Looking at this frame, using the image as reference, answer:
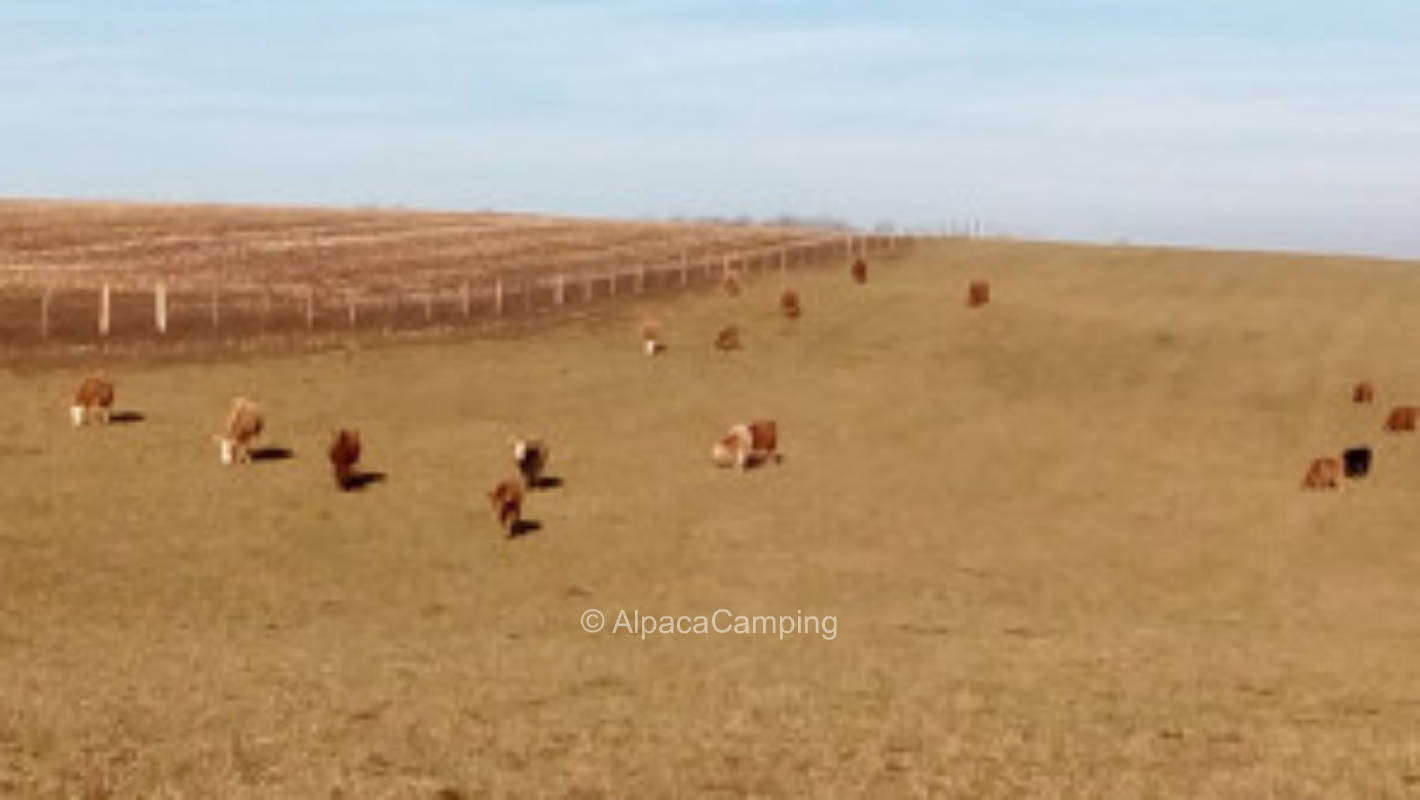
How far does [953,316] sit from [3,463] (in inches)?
1223

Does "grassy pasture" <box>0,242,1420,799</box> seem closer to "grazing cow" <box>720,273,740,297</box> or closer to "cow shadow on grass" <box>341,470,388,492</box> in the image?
"cow shadow on grass" <box>341,470,388,492</box>

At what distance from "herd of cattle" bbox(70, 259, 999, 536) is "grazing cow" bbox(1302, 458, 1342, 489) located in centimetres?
658

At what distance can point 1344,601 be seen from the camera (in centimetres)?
2244

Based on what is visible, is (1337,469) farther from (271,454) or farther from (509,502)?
(271,454)

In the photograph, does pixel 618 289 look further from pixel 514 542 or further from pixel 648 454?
pixel 514 542

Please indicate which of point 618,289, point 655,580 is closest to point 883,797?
point 655,580

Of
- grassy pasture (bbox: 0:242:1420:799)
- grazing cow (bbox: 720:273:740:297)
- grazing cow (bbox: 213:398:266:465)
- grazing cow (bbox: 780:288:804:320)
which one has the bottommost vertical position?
grassy pasture (bbox: 0:242:1420:799)

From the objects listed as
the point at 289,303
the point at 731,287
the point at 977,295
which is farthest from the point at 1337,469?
the point at 289,303

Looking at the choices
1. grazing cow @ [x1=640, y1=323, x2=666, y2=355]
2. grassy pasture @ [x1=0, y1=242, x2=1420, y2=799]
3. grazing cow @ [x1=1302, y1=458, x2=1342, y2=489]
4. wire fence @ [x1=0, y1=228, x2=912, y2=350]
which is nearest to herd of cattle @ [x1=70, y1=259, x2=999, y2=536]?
grassy pasture @ [x1=0, y1=242, x2=1420, y2=799]

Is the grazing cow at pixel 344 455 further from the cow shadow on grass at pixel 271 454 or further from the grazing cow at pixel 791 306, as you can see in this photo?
the grazing cow at pixel 791 306

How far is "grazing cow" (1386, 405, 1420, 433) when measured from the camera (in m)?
34.5

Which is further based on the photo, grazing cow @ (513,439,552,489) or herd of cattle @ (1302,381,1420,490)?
herd of cattle @ (1302,381,1420,490)

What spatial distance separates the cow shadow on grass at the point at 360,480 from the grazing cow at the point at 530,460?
2358 mm

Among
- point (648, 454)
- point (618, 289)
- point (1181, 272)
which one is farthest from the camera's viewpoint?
point (1181, 272)
